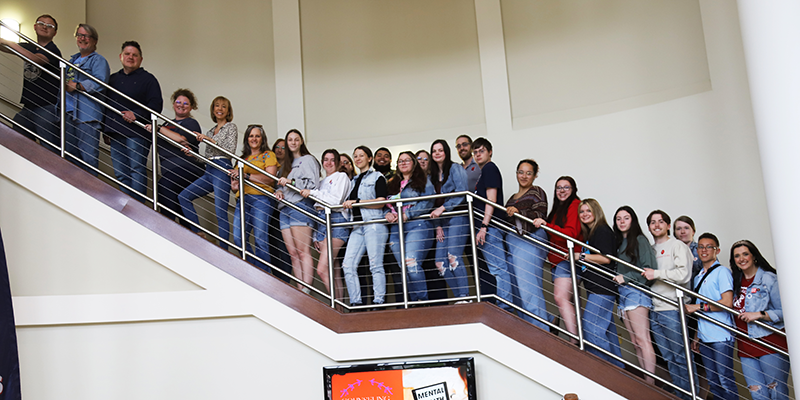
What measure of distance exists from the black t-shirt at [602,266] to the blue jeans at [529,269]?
14.5 inches

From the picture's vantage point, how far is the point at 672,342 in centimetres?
466

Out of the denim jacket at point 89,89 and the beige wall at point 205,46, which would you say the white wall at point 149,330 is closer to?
the denim jacket at point 89,89

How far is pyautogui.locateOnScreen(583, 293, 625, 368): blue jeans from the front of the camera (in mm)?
4688

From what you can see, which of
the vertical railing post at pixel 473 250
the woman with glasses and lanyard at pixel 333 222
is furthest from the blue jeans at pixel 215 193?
the vertical railing post at pixel 473 250

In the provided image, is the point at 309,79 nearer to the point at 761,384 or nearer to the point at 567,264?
the point at 567,264

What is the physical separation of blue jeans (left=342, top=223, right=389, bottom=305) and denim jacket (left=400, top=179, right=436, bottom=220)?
26cm

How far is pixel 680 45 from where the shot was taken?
705 centimetres

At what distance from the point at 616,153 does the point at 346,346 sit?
4181mm

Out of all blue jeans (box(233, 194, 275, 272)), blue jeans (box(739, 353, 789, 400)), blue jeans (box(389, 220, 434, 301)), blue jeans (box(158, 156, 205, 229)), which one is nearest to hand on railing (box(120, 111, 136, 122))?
blue jeans (box(158, 156, 205, 229))

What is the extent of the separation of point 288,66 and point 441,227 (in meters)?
4.45

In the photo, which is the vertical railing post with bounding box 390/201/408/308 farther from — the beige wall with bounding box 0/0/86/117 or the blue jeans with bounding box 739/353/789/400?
the beige wall with bounding box 0/0/86/117

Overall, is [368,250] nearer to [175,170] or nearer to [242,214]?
[242,214]

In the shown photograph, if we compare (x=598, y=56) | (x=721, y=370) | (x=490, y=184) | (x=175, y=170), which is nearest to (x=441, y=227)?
(x=490, y=184)

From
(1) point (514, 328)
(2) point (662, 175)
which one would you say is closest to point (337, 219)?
(1) point (514, 328)
